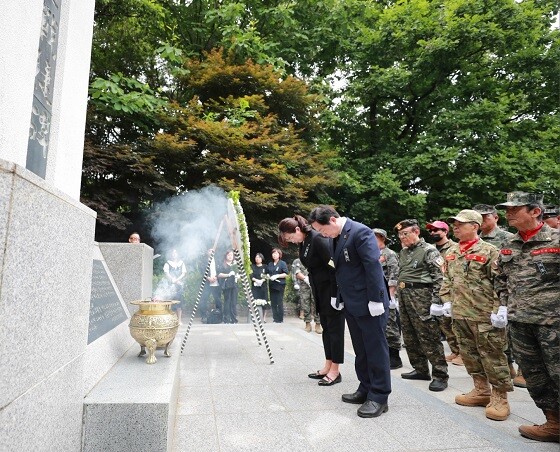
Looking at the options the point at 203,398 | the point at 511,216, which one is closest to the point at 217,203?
the point at 203,398

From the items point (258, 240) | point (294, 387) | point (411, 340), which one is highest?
point (258, 240)

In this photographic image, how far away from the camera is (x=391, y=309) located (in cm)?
674

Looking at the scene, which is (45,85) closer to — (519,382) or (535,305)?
(535,305)

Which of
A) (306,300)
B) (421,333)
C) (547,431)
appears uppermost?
(306,300)

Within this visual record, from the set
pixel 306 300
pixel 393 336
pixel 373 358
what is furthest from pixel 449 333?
pixel 306 300

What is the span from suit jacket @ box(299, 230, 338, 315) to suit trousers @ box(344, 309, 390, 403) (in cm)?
79

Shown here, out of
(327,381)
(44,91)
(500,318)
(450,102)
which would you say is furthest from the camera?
(450,102)

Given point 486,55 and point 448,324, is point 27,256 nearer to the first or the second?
point 448,324

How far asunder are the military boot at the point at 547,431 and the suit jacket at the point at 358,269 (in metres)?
1.62

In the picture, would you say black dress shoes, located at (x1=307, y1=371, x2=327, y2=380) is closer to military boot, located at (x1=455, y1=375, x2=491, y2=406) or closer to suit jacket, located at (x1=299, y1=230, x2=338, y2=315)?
suit jacket, located at (x1=299, y1=230, x2=338, y2=315)

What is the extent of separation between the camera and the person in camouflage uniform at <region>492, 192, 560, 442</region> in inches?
134

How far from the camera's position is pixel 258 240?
1441cm

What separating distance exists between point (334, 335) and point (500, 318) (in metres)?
1.90

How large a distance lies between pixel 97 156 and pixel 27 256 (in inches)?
457
